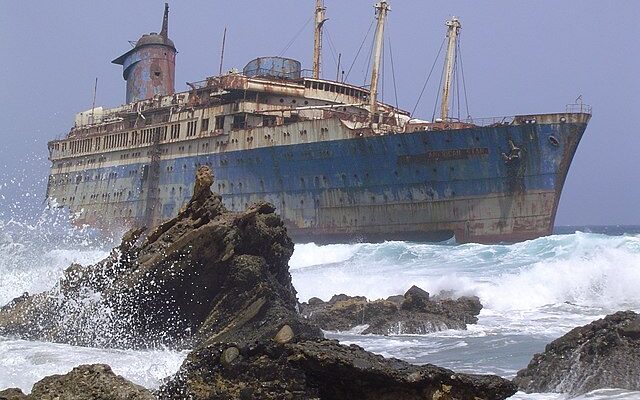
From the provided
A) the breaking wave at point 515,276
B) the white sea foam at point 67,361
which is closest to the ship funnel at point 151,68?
the breaking wave at point 515,276

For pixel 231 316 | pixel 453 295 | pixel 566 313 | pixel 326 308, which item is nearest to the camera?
pixel 231 316

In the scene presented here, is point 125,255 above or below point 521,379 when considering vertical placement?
above

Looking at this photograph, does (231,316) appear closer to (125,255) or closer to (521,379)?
(125,255)

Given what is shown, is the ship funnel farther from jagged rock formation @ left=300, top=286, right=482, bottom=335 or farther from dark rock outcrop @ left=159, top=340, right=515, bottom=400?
dark rock outcrop @ left=159, top=340, right=515, bottom=400

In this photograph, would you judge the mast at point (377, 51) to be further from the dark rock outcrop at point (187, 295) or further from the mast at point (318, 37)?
the dark rock outcrop at point (187, 295)

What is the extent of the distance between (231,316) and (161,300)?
982 millimetres

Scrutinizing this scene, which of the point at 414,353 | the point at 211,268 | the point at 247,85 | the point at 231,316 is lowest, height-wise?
the point at 414,353

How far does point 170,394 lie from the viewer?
5359mm

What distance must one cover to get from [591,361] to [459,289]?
11333 millimetres

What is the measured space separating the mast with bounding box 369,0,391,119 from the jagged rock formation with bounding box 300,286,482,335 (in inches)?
759

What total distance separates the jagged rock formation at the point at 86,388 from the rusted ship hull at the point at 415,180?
24795 mm

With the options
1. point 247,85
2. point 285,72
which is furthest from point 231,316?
point 285,72

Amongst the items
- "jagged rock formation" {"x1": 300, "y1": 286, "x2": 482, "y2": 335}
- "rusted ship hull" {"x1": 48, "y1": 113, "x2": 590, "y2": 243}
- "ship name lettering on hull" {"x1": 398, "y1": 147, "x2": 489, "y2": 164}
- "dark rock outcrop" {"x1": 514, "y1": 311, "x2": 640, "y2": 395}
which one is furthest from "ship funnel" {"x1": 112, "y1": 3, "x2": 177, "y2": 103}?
"dark rock outcrop" {"x1": 514, "y1": 311, "x2": 640, "y2": 395}

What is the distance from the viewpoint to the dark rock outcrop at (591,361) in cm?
748
